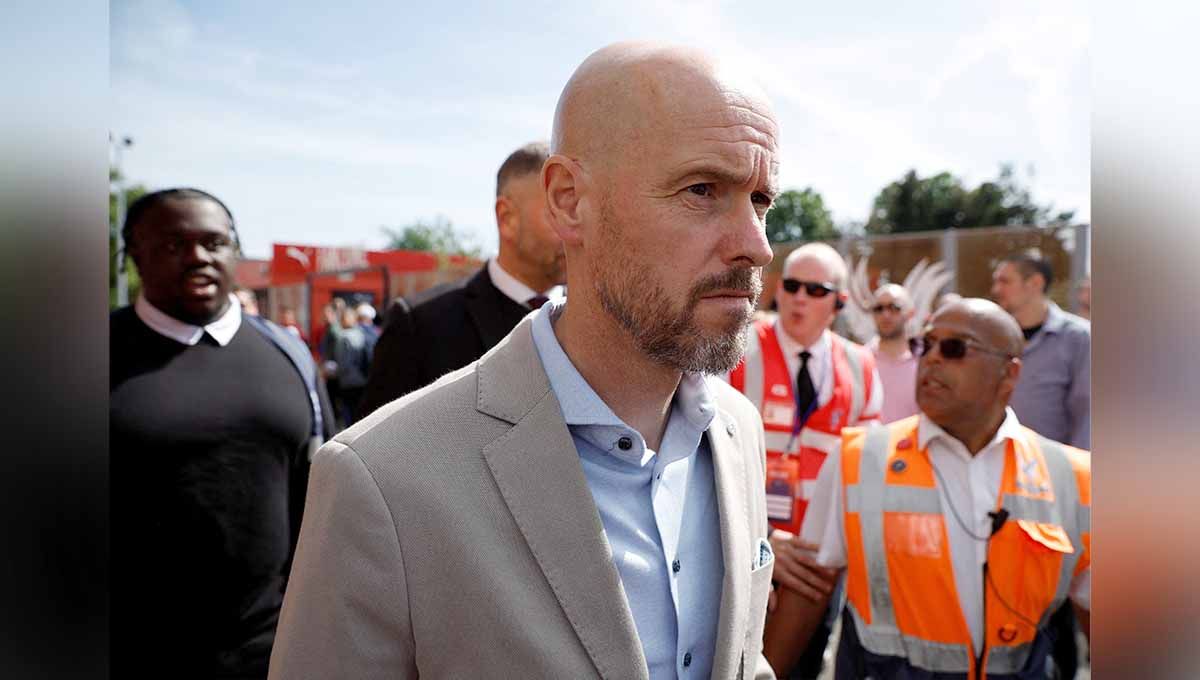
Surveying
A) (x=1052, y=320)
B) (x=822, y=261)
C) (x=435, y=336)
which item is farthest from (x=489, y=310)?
(x=1052, y=320)

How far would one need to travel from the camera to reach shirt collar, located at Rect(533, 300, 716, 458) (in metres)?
1.43

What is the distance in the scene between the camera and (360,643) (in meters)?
→ 1.21

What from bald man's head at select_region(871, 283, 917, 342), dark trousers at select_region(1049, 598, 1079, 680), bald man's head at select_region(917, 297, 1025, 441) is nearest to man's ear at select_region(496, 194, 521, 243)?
bald man's head at select_region(917, 297, 1025, 441)

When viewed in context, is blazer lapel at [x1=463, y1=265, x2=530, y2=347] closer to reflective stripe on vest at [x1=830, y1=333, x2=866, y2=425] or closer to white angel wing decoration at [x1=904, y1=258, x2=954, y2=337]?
reflective stripe on vest at [x1=830, y1=333, x2=866, y2=425]

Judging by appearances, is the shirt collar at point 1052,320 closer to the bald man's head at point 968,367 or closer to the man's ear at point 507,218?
the bald man's head at point 968,367

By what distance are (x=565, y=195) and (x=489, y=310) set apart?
1762 millimetres

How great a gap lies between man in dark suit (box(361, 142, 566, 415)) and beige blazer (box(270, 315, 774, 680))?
1.78m

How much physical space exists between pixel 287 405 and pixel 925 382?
7.43 feet

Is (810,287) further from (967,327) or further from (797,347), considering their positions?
(967,327)

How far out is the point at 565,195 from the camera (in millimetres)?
1497
